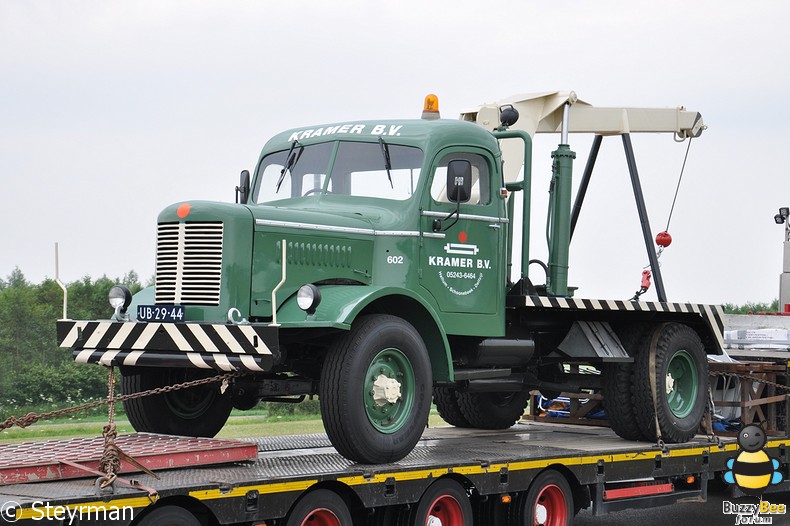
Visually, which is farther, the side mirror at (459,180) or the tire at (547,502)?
the side mirror at (459,180)

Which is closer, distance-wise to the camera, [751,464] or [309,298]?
[309,298]

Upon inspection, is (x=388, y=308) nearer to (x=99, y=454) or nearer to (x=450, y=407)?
(x=99, y=454)

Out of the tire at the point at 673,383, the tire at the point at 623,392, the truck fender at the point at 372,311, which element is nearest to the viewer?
the truck fender at the point at 372,311

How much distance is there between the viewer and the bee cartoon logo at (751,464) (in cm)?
1124

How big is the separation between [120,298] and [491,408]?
201 inches

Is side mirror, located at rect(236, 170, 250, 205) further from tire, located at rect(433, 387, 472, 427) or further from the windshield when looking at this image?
tire, located at rect(433, 387, 472, 427)

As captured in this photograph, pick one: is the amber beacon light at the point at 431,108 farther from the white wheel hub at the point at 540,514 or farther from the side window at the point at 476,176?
the white wheel hub at the point at 540,514

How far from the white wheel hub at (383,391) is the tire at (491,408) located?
4208mm

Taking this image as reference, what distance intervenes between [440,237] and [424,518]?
2.44 m

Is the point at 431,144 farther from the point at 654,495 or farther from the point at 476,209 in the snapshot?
the point at 654,495

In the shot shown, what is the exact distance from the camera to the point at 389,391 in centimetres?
811

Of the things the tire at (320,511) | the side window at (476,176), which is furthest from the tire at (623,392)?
the tire at (320,511)

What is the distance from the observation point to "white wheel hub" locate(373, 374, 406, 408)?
808 centimetres

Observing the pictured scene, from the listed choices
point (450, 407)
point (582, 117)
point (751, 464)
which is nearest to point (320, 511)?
point (450, 407)
